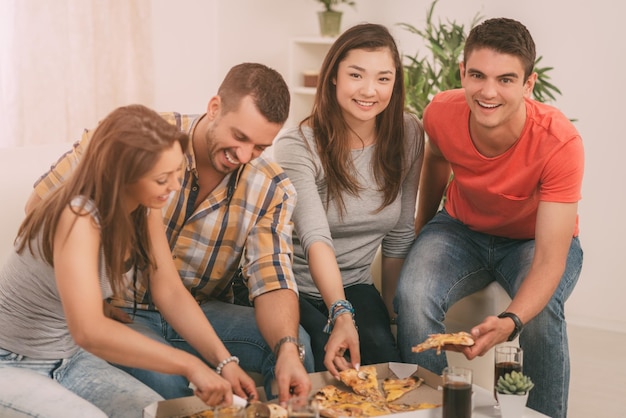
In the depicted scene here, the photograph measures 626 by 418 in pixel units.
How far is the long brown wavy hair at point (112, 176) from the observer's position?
5.59 ft

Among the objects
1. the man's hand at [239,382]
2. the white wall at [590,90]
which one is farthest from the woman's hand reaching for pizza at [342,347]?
the white wall at [590,90]

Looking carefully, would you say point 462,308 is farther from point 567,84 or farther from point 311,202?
point 567,84

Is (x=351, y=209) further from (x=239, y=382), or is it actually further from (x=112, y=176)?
(x=112, y=176)

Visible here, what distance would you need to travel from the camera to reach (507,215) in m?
2.52

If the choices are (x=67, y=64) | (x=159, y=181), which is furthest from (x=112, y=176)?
(x=67, y=64)

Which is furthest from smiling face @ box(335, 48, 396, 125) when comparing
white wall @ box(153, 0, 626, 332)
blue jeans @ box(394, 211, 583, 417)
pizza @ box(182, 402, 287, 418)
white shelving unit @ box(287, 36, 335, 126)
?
white shelving unit @ box(287, 36, 335, 126)

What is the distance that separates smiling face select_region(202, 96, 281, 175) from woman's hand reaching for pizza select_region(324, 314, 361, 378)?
18.8 inches

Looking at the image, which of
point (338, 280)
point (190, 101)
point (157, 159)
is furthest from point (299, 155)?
point (190, 101)

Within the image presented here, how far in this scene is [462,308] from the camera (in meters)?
2.65

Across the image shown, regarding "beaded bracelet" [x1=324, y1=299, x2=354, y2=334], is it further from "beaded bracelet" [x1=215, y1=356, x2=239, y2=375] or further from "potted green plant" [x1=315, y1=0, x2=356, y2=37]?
"potted green plant" [x1=315, y1=0, x2=356, y2=37]

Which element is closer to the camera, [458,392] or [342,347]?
[458,392]

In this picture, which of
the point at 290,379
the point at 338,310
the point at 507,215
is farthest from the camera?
the point at 507,215

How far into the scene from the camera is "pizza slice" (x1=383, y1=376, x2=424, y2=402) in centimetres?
190

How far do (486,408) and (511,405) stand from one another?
73 millimetres
